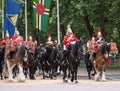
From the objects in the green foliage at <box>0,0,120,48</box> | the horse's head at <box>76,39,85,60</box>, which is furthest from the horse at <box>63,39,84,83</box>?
the green foliage at <box>0,0,120,48</box>

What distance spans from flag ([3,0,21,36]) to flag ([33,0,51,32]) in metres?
2.76

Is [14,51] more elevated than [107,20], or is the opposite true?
[107,20]

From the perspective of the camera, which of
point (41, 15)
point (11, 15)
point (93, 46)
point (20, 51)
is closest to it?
point (20, 51)

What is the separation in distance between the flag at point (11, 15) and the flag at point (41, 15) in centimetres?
276

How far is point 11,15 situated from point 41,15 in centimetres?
410

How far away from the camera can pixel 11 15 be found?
4325 centimetres

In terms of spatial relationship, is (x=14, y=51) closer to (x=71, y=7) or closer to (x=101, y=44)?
(x=101, y=44)

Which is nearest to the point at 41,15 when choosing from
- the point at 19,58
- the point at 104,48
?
the point at 19,58

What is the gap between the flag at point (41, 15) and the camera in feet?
130

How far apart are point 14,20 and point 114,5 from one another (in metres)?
8.93

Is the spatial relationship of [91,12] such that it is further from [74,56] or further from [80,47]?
[80,47]

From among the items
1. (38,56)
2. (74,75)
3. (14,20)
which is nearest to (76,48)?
(74,75)

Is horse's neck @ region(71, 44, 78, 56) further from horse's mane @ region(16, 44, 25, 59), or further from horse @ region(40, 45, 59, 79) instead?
horse @ region(40, 45, 59, 79)

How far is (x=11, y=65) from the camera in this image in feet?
92.4
